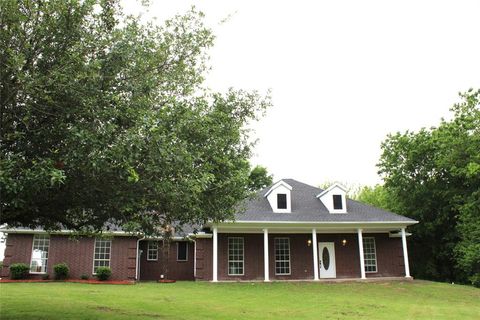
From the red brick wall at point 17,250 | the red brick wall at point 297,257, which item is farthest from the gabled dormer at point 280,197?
the red brick wall at point 17,250

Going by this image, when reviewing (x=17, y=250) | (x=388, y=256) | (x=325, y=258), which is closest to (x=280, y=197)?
(x=325, y=258)

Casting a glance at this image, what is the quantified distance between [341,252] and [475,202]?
900 centimetres

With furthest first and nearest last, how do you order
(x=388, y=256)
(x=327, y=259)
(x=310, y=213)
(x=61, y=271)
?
(x=388, y=256), (x=327, y=259), (x=310, y=213), (x=61, y=271)

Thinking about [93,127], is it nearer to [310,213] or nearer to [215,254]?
[215,254]

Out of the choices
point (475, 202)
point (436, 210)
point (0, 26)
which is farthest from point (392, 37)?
point (436, 210)

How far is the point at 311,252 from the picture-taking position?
24.7 metres

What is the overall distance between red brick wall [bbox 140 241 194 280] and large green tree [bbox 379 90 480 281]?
1654cm

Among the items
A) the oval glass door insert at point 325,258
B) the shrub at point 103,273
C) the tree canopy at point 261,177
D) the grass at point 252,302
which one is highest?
the tree canopy at point 261,177

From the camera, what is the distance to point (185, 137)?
8.46 m

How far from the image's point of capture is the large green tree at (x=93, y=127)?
677 centimetres

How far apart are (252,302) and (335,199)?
38.3 ft

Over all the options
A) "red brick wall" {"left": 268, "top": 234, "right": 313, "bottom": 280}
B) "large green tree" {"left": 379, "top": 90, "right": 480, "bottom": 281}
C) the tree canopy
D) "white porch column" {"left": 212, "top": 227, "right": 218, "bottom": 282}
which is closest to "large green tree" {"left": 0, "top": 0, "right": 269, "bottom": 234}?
"white porch column" {"left": 212, "top": 227, "right": 218, "bottom": 282}

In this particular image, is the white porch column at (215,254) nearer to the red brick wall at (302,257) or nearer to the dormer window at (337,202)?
the red brick wall at (302,257)

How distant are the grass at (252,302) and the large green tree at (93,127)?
137 inches
